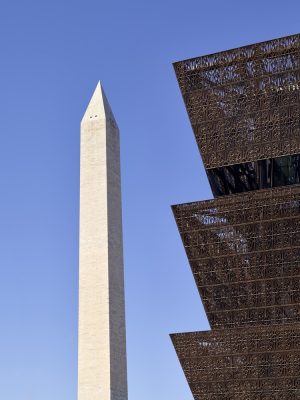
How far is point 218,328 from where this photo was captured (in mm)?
51344

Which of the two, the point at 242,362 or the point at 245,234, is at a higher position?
the point at 245,234

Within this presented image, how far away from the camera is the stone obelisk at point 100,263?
37375 mm

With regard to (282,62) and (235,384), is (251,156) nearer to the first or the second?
(282,62)

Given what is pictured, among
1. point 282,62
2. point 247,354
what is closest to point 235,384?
point 247,354

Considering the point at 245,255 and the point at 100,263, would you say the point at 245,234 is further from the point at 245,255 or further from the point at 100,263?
the point at 100,263

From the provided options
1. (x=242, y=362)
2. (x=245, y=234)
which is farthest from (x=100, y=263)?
(x=242, y=362)

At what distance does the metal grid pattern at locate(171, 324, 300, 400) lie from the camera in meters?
47.3

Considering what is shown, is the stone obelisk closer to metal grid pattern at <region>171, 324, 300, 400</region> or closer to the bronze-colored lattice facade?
the bronze-colored lattice facade

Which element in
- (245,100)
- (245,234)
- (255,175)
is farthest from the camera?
(255,175)

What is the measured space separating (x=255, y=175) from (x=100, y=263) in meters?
18.1

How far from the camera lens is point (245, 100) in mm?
50469

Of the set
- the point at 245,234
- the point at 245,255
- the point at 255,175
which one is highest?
the point at 255,175

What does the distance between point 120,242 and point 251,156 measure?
13.5 m

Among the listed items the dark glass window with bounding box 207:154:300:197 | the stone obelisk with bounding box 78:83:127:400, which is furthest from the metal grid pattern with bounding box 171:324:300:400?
the stone obelisk with bounding box 78:83:127:400
